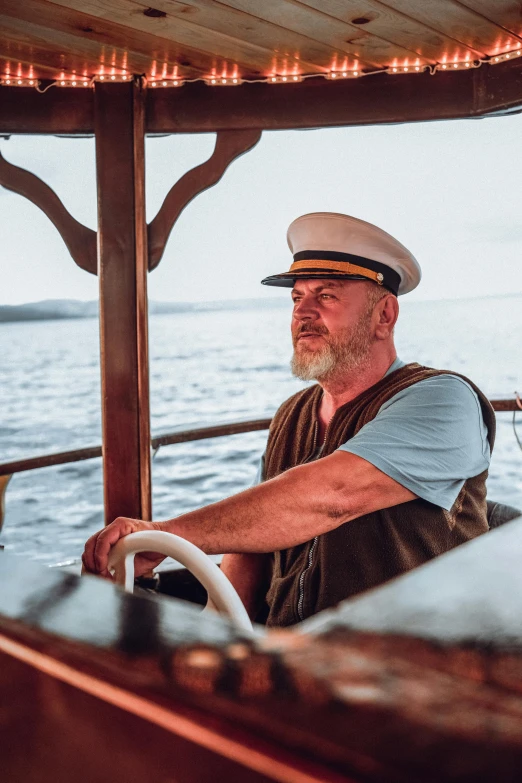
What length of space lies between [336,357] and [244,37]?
1.21 metres

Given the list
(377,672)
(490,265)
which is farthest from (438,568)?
(490,265)

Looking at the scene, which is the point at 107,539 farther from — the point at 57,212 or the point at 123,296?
the point at 57,212

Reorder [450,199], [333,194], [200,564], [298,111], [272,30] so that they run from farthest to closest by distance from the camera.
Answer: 1. [450,199]
2. [333,194]
3. [298,111]
4. [272,30]
5. [200,564]

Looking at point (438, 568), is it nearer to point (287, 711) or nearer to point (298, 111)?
point (287, 711)

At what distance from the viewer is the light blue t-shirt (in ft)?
6.11

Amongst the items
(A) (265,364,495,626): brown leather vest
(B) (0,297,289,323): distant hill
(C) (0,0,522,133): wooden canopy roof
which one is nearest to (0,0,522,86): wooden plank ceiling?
(C) (0,0,522,133): wooden canopy roof

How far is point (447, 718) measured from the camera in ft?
1.24

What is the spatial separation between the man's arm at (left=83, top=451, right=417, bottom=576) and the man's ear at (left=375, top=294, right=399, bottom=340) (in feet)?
2.08

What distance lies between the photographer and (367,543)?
6.31 ft

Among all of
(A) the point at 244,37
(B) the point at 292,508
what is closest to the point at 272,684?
(B) the point at 292,508

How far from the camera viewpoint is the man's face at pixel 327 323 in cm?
229

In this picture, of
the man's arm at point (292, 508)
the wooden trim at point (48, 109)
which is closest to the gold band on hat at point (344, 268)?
the man's arm at point (292, 508)

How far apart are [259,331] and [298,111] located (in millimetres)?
42509

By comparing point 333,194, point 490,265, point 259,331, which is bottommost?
point 259,331
